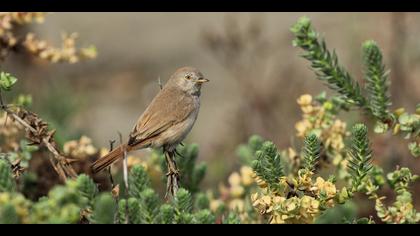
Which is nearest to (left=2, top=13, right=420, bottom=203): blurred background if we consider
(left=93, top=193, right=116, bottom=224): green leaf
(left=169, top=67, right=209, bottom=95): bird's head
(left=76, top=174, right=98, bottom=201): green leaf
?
(left=169, top=67, right=209, bottom=95): bird's head

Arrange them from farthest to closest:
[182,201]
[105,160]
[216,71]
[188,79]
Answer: [216,71] < [188,79] < [105,160] < [182,201]

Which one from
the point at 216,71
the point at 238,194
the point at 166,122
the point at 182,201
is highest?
the point at 216,71

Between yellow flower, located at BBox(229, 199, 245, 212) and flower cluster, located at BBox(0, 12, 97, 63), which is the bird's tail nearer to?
flower cluster, located at BBox(0, 12, 97, 63)

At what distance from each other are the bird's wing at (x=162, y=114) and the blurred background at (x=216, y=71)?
573 mm

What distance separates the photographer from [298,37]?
A: 344 cm

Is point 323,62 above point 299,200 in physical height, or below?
above

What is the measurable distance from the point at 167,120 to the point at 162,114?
0.06 m

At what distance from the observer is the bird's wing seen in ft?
17.1

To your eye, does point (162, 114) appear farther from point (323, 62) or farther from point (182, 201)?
point (182, 201)

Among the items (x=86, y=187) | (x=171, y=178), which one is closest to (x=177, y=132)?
(x=171, y=178)

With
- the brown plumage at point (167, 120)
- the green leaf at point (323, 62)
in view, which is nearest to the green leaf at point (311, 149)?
the green leaf at point (323, 62)

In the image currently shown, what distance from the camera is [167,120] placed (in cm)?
540

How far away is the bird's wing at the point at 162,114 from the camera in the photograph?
5.21 metres

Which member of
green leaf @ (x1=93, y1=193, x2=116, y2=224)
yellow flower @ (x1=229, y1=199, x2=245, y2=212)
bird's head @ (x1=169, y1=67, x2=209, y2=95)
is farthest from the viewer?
bird's head @ (x1=169, y1=67, x2=209, y2=95)
